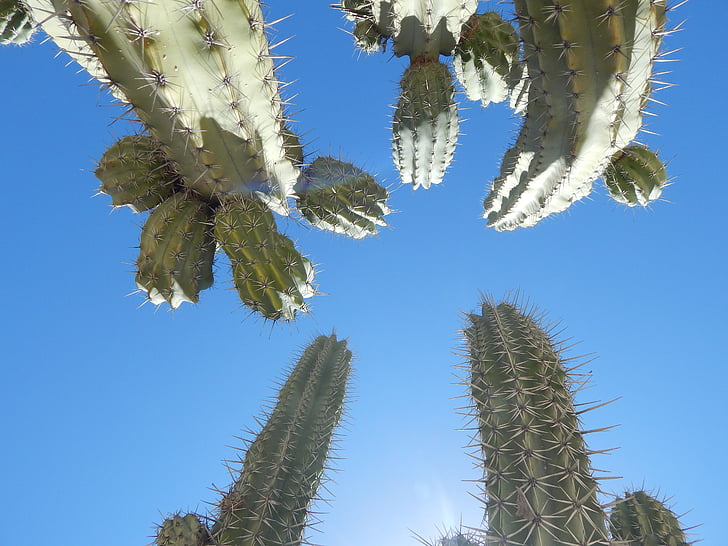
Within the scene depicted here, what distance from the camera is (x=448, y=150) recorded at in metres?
3.84

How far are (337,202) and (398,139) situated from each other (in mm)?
939

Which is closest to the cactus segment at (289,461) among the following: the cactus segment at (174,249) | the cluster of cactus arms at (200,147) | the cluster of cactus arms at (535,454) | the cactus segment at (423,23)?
the cluster of cactus arms at (200,147)

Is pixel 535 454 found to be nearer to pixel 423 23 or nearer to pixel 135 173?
pixel 135 173

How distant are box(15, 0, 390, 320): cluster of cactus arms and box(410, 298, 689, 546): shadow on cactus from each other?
1.17 metres

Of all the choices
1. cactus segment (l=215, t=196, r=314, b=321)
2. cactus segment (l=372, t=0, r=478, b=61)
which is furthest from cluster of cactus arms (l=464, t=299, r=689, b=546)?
cactus segment (l=372, t=0, r=478, b=61)

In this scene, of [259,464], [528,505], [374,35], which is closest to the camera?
[528,505]

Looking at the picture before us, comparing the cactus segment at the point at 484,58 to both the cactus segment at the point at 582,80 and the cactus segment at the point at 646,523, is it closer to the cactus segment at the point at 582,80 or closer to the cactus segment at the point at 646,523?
the cactus segment at the point at 582,80

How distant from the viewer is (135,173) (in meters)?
2.79

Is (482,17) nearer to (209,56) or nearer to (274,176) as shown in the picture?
(274,176)

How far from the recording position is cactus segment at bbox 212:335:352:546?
104 inches

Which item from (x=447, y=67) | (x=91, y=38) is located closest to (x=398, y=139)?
(x=447, y=67)

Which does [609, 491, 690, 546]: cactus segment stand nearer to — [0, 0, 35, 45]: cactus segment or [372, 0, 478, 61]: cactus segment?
[372, 0, 478, 61]: cactus segment

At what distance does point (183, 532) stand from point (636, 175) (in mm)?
3476

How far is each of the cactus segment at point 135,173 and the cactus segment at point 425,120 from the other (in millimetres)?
1851
